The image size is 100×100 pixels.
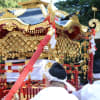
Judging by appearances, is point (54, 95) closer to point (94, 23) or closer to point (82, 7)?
point (94, 23)

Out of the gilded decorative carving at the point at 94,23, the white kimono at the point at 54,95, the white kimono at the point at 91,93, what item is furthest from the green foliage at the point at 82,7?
the white kimono at the point at 54,95

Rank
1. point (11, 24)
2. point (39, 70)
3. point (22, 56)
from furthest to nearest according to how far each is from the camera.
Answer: point (22, 56) < point (39, 70) < point (11, 24)

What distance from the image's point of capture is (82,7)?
375 inches

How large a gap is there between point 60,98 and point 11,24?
231 cm

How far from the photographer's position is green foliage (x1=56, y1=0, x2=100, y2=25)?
28.6 ft

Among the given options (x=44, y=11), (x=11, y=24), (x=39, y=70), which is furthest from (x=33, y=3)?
(x=39, y=70)

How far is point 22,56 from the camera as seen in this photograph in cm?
465

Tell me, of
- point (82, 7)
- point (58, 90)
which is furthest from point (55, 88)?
point (82, 7)

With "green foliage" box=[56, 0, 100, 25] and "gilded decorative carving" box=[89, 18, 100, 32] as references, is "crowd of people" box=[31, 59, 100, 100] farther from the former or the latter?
"green foliage" box=[56, 0, 100, 25]

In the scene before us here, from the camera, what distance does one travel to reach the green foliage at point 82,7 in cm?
872

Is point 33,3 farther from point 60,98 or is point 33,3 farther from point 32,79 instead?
point 60,98

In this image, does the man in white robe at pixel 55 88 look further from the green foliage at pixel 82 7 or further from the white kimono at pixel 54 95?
the green foliage at pixel 82 7

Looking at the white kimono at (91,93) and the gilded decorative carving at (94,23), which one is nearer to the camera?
the white kimono at (91,93)

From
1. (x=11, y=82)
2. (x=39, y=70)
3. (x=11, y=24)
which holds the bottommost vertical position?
(x=11, y=82)
